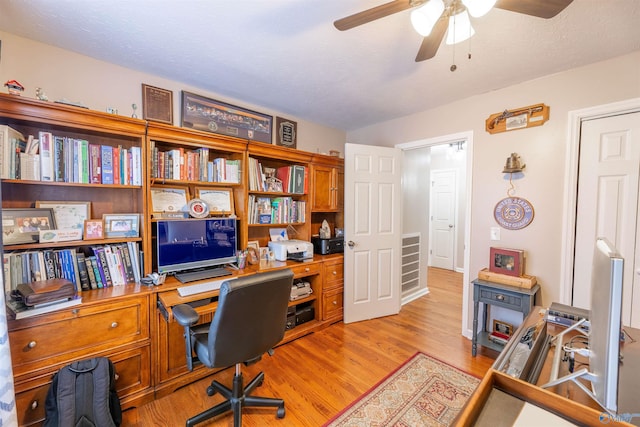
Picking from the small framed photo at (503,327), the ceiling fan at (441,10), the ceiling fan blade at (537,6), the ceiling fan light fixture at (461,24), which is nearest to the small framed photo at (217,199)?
the ceiling fan at (441,10)

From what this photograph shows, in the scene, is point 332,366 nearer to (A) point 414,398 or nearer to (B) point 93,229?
(A) point 414,398

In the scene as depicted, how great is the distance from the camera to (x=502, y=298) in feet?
7.23

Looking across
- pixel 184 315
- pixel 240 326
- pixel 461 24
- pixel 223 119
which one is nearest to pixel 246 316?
pixel 240 326

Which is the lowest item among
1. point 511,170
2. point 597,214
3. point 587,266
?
point 587,266

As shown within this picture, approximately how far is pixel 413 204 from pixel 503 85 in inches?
71.0

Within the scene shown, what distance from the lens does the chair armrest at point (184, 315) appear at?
140cm

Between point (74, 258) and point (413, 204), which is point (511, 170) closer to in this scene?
point (413, 204)

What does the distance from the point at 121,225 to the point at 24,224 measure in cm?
48

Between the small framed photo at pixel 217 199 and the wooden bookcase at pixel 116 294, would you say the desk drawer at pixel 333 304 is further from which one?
the small framed photo at pixel 217 199

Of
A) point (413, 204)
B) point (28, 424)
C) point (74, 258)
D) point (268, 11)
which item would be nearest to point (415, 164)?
point (413, 204)

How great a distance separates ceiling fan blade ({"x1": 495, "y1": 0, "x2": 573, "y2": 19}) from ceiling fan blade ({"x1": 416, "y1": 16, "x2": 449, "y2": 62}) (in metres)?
0.21

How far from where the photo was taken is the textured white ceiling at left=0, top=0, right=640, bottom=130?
1.43 meters

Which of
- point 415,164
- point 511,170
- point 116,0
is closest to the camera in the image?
point 116,0

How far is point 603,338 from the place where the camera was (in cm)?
63
